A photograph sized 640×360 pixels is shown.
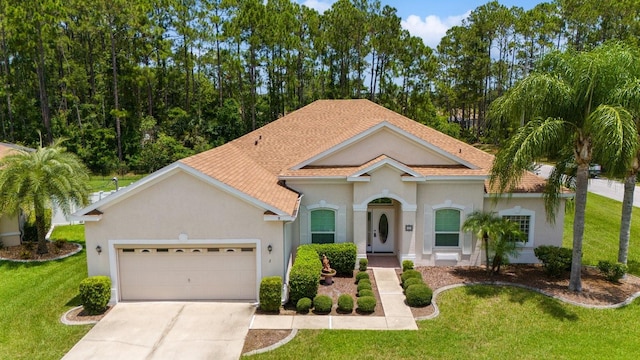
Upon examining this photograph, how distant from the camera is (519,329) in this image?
11766mm

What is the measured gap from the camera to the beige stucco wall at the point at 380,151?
17.3 metres

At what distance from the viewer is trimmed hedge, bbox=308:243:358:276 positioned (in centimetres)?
1591

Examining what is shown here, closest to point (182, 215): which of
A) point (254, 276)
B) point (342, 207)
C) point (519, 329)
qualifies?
point (254, 276)

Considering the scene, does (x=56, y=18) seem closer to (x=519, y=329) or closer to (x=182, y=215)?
(x=182, y=215)

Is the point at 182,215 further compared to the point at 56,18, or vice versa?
the point at 56,18

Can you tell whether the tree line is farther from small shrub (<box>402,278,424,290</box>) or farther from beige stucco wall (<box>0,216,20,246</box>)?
small shrub (<box>402,278,424,290</box>)

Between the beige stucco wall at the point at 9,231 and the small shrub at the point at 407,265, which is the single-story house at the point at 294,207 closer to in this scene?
the small shrub at the point at 407,265

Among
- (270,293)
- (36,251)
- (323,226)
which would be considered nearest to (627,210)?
(323,226)

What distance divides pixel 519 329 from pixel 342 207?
763 centimetres

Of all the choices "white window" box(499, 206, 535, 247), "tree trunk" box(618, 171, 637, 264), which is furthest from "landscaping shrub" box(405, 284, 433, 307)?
"tree trunk" box(618, 171, 637, 264)

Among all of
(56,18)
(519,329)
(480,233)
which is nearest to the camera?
(519,329)

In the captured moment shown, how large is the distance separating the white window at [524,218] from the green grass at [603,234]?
282 centimetres

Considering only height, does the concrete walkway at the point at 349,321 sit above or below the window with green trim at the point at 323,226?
below

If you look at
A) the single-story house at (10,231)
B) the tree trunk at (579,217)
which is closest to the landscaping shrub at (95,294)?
the single-story house at (10,231)
